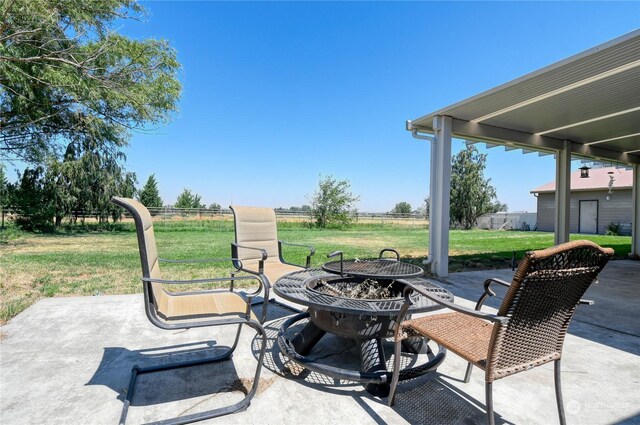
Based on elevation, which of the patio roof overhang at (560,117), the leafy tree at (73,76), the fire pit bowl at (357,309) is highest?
the leafy tree at (73,76)

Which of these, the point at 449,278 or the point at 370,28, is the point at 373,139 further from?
the point at 449,278

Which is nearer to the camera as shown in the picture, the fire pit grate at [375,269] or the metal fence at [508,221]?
the fire pit grate at [375,269]

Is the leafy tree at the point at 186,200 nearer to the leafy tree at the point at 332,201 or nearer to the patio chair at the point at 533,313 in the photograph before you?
the leafy tree at the point at 332,201

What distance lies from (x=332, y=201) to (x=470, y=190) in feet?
34.7

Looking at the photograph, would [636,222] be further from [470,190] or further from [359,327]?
[470,190]

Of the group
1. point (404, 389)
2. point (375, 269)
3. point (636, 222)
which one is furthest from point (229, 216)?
point (404, 389)

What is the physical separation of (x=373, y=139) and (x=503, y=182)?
11.5 m

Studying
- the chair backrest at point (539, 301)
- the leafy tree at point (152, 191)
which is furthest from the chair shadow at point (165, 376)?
the leafy tree at point (152, 191)

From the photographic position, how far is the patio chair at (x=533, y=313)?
1.21 m

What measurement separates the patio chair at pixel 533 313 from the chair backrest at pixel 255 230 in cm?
227

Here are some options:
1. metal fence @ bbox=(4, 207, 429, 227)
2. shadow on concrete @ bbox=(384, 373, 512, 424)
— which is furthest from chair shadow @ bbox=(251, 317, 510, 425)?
metal fence @ bbox=(4, 207, 429, 227)

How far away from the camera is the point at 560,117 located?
512 cm

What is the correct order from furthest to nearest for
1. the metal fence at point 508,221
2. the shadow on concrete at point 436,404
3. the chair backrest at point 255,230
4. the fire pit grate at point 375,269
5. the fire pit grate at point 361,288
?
the metal fence at point 508,221 → the chair backrest at point 255,230 → the fire pit grate at point 375,269 → the fire pit grate at point 361,288 → the shadow on concrete at point 436,404

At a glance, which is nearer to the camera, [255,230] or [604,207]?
[255,230]
